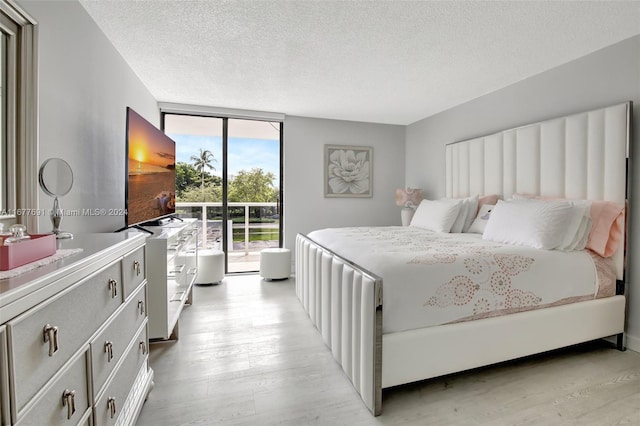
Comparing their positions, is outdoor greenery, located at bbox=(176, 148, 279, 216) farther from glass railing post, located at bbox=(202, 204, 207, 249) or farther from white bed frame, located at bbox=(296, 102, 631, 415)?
white bed frame, located at bbox=(296, 102, 631, 415)

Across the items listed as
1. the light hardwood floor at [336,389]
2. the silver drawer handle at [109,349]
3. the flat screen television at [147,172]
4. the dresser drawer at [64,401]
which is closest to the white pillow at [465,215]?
the light hardwood floor at [336,389]

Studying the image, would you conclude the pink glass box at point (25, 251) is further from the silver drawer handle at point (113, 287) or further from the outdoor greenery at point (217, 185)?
the outdoor greenery at point (217, 185)

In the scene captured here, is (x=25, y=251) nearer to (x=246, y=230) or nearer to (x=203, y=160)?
(x=203, y=160)

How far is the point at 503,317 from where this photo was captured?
1892mm

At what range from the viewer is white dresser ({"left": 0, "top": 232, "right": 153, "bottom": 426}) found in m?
0.67

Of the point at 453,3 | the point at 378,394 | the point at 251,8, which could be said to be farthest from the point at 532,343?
the point at 251,8

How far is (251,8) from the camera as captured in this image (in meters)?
1.97

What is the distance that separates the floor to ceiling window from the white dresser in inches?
113

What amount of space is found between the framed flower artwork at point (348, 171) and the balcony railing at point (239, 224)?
953 mm

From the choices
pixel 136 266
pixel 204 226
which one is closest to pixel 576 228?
pixel 136 266

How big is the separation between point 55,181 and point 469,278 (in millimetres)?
2349

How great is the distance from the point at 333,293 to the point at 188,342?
1.26 metres

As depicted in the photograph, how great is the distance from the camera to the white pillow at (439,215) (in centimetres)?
323

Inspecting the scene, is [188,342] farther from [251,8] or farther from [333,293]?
[251,8]
